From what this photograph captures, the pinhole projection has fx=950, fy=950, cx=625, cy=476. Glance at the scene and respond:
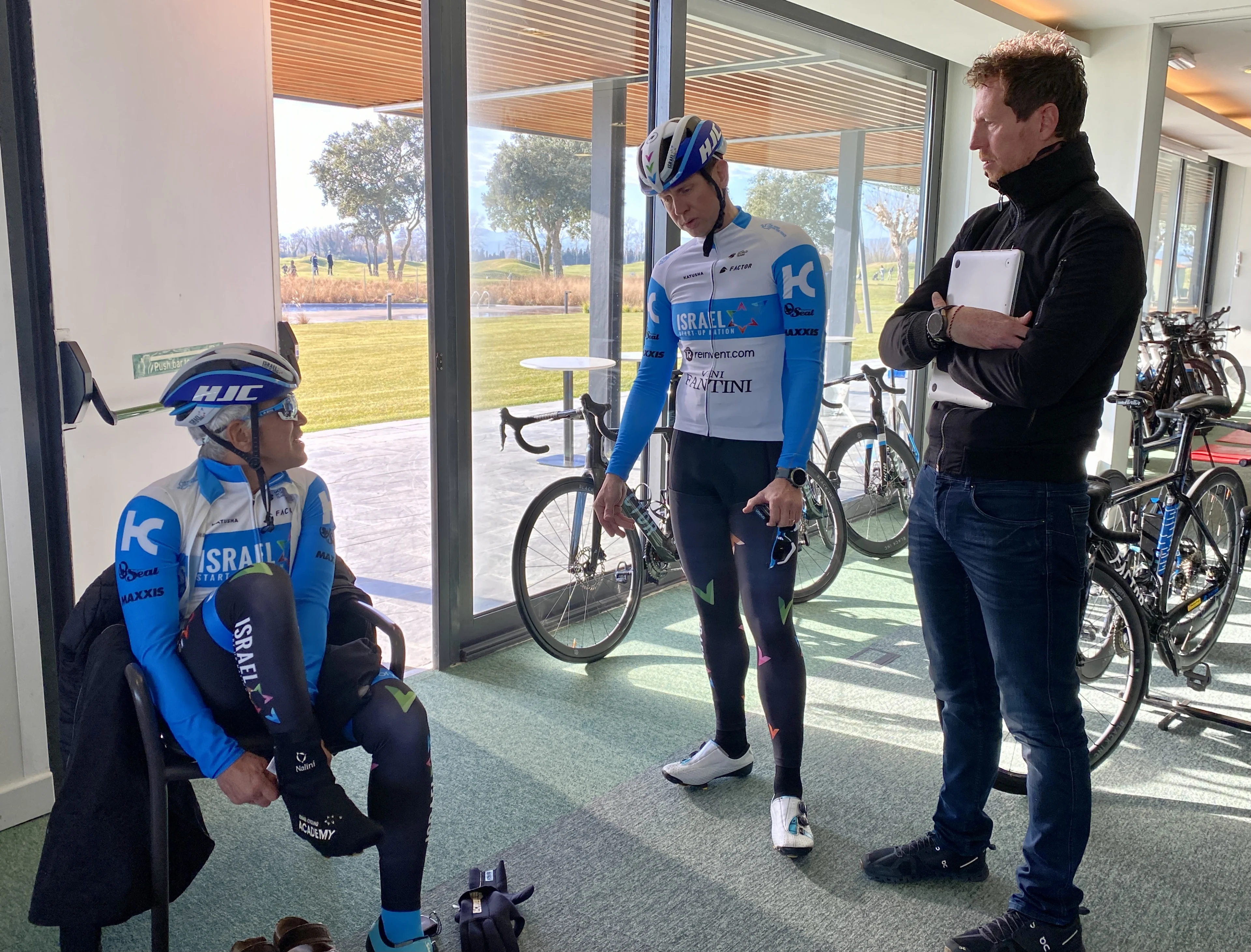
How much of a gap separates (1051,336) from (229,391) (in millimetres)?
1355

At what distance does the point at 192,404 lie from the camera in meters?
1.59

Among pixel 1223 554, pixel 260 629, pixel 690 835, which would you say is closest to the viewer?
pixel 260 629

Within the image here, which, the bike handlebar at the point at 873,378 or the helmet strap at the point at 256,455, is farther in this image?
the bike handlebar at the point at 873,378

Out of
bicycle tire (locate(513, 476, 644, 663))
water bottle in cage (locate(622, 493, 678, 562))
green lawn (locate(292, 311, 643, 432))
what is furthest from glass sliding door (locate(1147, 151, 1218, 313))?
bicycle tire (locate(513, 476, 644, 663))

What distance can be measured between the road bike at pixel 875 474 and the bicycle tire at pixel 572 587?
140 cm

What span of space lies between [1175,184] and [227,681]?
1393cm

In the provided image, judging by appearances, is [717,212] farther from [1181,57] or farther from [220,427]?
[1181,57]

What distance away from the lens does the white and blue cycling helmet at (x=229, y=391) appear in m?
1.59

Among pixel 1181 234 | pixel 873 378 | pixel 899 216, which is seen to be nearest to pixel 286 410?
pixel 873 378

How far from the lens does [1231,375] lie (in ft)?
36.7

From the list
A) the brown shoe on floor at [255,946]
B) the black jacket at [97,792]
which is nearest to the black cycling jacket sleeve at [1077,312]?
the black jacket at [97,792]

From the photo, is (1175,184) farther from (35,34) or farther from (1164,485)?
(35,34)

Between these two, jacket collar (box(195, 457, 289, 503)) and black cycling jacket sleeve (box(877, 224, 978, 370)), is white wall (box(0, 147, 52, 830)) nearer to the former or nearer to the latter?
jacket collar (box(195, 457, 289, 503))

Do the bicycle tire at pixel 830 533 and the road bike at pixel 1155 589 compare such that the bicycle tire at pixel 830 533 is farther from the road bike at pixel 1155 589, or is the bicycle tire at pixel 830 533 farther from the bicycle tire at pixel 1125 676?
the bicycle tire at pixel 1125 676
